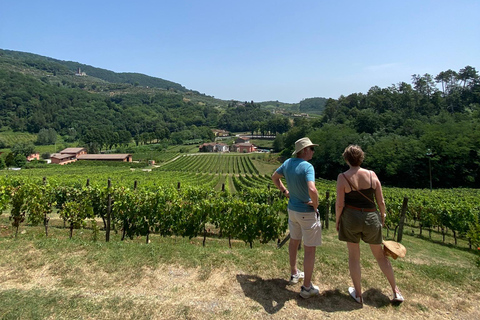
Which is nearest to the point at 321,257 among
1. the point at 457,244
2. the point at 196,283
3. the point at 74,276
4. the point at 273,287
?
the point at 273,287

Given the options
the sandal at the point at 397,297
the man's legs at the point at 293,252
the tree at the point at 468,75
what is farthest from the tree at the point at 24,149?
the tree at the point at 468,75

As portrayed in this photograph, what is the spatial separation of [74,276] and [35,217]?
18.9ft

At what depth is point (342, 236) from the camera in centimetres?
348

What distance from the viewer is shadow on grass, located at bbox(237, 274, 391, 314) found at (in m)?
3.44

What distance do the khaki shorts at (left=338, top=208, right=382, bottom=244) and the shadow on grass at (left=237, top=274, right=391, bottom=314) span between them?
89 cm

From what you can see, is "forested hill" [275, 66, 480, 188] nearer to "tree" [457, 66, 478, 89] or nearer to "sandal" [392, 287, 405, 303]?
"tree" [457, 66, 478, 89]

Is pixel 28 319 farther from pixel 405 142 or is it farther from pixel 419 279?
pixel 405 142

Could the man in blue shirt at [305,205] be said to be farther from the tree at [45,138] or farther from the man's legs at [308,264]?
the tree at [45,138]

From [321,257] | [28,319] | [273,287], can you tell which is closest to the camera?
[28,319]

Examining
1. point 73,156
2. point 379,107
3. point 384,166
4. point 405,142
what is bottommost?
point 73,156

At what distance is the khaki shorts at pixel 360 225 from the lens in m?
3.31

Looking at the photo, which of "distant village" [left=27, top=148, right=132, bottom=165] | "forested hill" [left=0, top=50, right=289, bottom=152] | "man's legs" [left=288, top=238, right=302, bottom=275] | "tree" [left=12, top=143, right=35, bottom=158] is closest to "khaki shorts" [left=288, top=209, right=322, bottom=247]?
"man's legs" [left=288, top=238, right=302, bottom=275]

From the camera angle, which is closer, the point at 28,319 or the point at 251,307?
the point at 28,319

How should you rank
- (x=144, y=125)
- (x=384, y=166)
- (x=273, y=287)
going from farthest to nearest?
(x=144, y=125), (x=384, y=166), (x=273, y=287)
